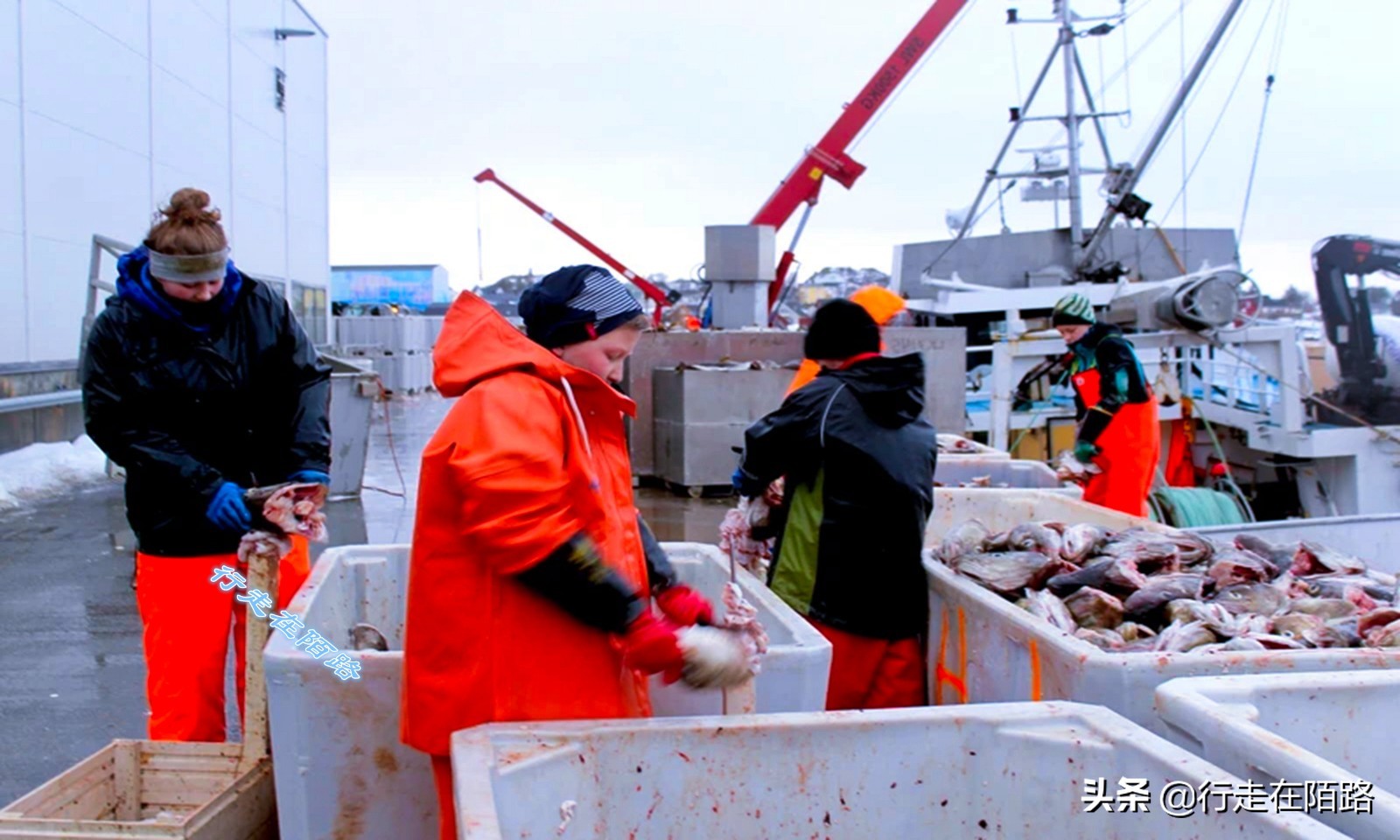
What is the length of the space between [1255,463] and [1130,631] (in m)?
8.27

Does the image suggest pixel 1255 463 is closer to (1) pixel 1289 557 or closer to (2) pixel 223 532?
(1) pixel 1289 557

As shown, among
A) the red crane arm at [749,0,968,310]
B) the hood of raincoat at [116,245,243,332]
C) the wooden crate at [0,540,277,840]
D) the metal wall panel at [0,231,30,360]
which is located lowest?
the wooden crate at [0,540,277,840]

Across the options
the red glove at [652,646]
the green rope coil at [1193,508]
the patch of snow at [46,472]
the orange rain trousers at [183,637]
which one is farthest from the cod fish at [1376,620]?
the patch of snow at [46,472]

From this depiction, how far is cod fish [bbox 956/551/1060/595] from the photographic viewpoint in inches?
153

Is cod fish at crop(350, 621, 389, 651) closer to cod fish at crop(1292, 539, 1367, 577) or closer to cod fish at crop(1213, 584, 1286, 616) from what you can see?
cod fish at crop(1213, 584, 1286, 616)

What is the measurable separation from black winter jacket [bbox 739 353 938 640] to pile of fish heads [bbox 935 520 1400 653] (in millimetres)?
319

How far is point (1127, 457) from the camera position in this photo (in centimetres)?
643

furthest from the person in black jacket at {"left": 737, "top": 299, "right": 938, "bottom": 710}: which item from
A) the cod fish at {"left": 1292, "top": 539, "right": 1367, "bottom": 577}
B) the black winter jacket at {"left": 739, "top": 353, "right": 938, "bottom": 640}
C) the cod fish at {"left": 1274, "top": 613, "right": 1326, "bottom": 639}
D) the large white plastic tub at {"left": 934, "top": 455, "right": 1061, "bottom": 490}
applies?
the large white plastic tub at {"left": 934, "top": 455, "right": 1061, "bottom": 490}

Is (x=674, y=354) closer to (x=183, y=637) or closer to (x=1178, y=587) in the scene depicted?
(x=1178, y=587)

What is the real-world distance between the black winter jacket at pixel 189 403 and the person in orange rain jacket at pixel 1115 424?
4407mm

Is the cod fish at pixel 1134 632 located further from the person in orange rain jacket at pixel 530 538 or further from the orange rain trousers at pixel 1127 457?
the orange rain trousers at pixel 1127 457

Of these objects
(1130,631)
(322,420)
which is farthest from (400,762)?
(1130,631)

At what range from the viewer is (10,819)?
2.62 m

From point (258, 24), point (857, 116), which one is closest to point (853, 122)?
point (857, 116)
